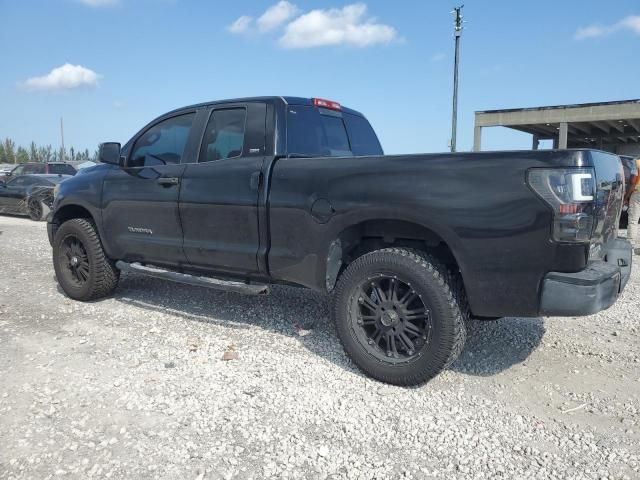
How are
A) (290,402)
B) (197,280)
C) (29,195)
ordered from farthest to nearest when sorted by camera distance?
(29,195)
(197,280)
(290,402)

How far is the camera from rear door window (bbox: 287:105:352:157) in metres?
4.30

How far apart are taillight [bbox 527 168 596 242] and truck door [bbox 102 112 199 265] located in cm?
294

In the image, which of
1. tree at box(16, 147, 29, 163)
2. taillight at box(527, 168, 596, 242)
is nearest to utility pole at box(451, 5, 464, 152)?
taillight at box(527, 168, 596, 242)

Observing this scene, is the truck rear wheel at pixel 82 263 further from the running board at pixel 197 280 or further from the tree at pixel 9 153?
the tree at pixel 9 153

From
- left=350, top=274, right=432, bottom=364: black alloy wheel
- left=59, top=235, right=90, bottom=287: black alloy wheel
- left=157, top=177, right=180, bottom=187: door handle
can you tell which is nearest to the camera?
left=350, top=274, right=432, bottom=364: black alloy wheel

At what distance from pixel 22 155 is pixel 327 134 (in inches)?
2671

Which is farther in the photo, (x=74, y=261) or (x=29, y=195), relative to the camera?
(x=29, y=195)

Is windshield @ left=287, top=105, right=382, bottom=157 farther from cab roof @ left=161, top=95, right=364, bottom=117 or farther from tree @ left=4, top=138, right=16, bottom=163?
tree @ left=4, top=138, right=16, bottom=163

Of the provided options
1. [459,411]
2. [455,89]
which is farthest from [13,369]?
[455,89]

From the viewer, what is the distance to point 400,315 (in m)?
3.41

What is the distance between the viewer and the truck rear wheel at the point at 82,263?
5273mm

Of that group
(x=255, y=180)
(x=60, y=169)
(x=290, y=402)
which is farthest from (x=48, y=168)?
(x=290, y=402)

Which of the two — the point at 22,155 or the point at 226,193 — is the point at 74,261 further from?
the point at 22,155

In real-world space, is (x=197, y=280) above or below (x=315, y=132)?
below
